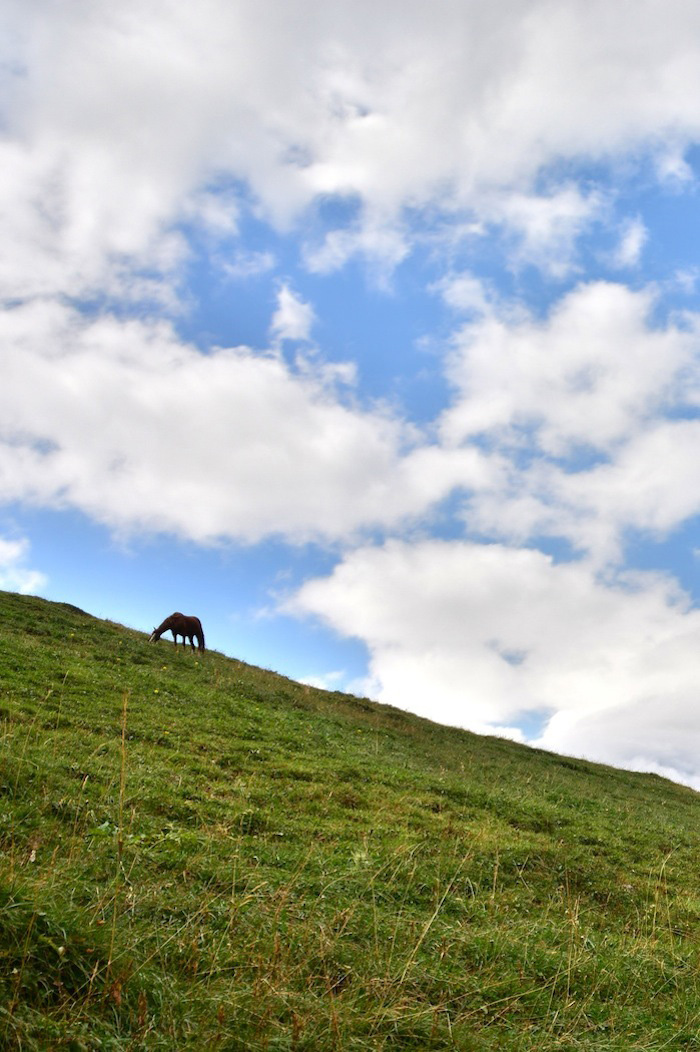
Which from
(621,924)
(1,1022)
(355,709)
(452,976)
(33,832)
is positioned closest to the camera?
Result: (1,1022)

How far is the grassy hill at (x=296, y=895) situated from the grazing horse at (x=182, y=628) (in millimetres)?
12820

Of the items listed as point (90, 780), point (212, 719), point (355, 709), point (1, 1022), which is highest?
point (355, 709)

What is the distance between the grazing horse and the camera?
35.8 m

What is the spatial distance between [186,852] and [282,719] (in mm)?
15237

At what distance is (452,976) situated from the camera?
6.15m

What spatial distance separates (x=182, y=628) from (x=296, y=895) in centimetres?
2986

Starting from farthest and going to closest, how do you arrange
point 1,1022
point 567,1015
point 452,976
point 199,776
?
point 199,776 < point 567,1015 < point 452,976 < point 1,1022

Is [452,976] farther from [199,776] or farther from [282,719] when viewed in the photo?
[282,719]

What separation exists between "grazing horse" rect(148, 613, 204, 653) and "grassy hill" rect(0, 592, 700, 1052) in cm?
1282

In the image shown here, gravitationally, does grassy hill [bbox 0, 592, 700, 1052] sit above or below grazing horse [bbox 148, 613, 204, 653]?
below

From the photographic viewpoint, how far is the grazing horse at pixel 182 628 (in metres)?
35.8

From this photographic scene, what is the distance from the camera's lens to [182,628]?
36.5 metres

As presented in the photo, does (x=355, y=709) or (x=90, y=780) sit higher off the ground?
(x=355, y=709)

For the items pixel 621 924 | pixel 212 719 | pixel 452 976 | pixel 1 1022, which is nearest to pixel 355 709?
pixel 212 719
